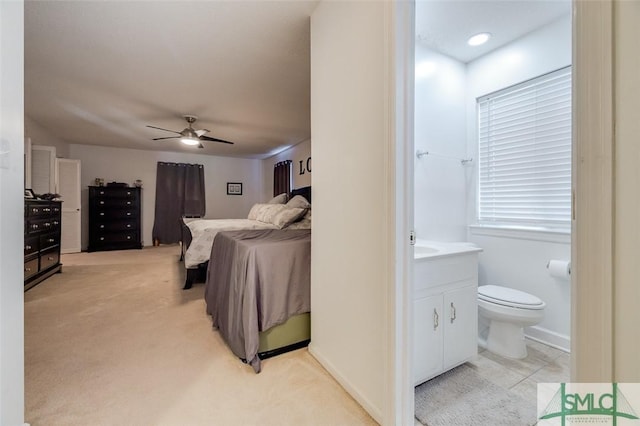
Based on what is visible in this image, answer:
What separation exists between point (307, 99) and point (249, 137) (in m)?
2.14

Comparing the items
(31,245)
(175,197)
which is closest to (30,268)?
(31,245)

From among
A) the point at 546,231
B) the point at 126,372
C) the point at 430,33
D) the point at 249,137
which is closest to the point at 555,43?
the point at 430,33

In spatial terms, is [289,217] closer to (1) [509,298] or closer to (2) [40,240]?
(1) [509,298]

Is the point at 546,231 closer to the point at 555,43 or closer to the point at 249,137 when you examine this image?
the point at 555,43

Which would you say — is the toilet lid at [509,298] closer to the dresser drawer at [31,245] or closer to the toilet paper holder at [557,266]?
the toilet paper holder at [557,266]

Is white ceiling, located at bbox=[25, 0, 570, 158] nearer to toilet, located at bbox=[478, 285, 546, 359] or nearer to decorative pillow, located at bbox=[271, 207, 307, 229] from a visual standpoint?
decorative pillow, located at bbox=[271, 207, 307, 229]

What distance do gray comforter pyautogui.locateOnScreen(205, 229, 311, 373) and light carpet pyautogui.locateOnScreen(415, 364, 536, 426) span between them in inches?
35.5

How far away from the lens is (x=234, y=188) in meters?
7.25

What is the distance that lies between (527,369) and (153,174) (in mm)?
7201

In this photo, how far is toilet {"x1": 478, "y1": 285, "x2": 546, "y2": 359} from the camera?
1765 mm

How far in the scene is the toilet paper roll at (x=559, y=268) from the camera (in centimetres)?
190

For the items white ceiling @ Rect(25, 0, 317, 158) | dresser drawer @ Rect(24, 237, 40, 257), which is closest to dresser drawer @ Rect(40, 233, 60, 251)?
dresser drawer @ Rect(24, 237, 40, 257)

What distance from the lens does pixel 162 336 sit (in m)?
2.08

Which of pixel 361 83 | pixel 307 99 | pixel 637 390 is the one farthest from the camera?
pixel 307 99
